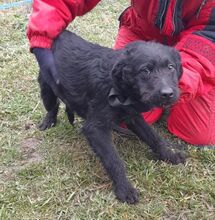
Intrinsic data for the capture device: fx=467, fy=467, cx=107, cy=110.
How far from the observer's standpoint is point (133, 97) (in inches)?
107

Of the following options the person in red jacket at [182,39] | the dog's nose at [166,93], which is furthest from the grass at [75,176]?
the dog's nose at [166,93]

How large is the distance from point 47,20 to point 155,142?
1.05m

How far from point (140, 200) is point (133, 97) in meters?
0.60

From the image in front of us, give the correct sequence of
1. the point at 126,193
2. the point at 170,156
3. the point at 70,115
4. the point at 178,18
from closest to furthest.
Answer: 1. the point at 126,193
2. the point at 170,156
3. the point at 178,18
4. the point at 70,115

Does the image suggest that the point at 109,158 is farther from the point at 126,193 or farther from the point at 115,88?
the point at 115,88

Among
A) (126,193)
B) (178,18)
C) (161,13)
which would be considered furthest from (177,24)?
(126,193)

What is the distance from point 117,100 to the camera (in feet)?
8.92

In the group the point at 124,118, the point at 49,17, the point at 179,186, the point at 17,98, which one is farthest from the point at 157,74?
the point at 17,98

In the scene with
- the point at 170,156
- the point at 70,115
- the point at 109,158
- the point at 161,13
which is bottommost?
the point at 70,115

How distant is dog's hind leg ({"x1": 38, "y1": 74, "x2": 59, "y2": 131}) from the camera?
331cm

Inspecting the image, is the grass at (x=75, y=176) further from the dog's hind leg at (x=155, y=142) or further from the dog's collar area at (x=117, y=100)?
the dog's collar area at (x=117, y=100)

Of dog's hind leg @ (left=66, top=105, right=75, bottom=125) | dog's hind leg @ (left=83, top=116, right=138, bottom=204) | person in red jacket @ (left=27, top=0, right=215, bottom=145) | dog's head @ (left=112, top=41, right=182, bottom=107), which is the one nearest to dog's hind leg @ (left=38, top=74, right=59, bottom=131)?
dog's hind leg @ (left=66, top=105, right=75, bottom=125)

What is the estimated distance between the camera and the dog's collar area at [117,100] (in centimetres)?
271

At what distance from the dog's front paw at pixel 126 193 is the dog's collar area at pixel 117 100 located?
466 mm
